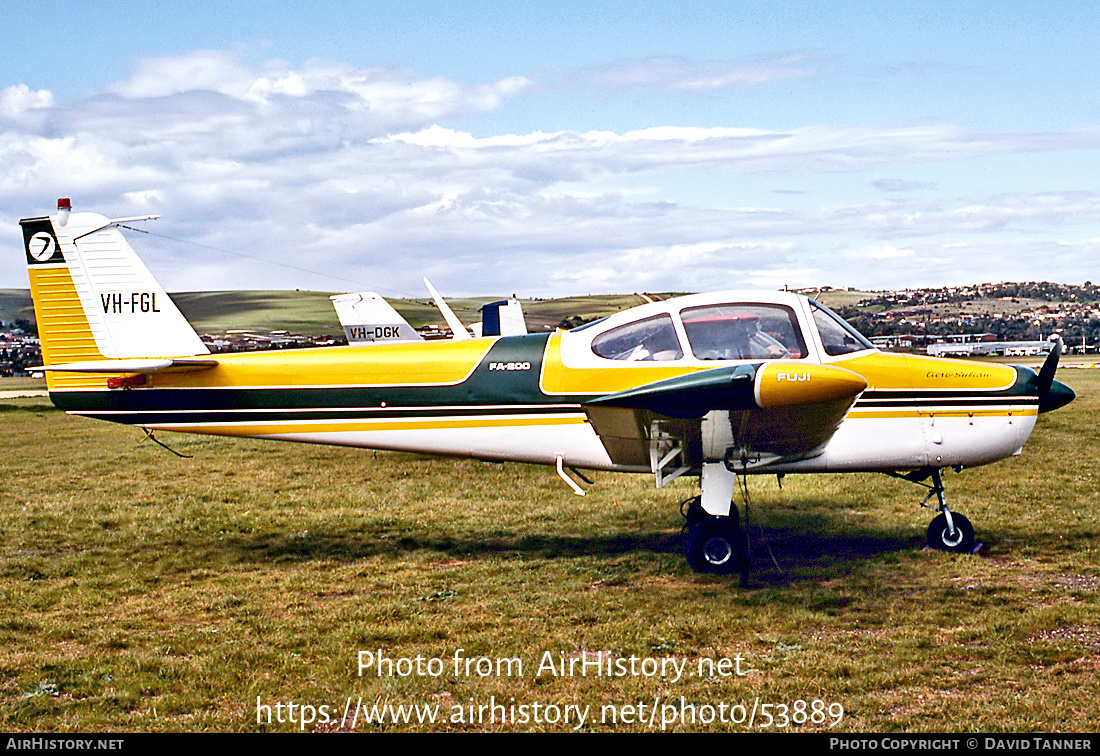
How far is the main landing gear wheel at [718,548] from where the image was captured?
27.0 feet

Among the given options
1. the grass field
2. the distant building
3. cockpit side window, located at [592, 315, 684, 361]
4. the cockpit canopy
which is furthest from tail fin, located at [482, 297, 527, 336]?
the distant building

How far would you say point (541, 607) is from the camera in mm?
7465

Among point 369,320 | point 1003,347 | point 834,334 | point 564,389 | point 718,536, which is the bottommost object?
point 1003,347

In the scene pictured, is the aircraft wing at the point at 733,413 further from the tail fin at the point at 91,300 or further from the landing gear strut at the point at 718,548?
the tail fin at the point at 91,300

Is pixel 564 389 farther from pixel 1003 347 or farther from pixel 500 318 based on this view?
pixel 1003 347

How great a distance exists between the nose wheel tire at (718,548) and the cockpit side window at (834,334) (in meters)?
1.82

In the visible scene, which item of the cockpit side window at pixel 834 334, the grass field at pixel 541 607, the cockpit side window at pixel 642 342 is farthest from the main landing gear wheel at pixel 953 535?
the cockpit side window at pixel 642 342

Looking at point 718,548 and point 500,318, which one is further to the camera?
point 500,318

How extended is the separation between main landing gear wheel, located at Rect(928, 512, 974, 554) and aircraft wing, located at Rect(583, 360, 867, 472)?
1.68 m

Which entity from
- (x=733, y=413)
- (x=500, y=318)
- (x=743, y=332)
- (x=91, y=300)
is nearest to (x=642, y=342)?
(x=743, y=332)

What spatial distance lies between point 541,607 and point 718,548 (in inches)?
70.3

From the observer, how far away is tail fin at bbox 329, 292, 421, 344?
22312 mm

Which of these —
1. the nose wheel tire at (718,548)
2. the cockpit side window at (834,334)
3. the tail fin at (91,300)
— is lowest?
the nose wheel tire at (718,548)
